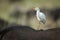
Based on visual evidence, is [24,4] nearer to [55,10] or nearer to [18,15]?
[18,15]

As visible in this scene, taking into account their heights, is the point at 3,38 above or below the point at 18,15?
below

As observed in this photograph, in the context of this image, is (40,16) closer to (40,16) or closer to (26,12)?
(40,16)

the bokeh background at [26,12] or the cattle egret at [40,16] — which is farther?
the bokeh background at [26,12]

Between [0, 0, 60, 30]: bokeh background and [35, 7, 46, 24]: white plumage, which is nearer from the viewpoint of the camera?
[35, 7, 46, 24]: white plumage

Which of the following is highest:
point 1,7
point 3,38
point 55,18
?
point 1,7

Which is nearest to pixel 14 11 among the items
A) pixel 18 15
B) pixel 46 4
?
pixel 18 15

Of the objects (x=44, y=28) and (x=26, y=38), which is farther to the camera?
(x=44, y=28)

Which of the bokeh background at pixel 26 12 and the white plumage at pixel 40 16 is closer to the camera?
the white plumage at pixel 40 16

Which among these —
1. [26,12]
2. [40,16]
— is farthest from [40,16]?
[26,12]
